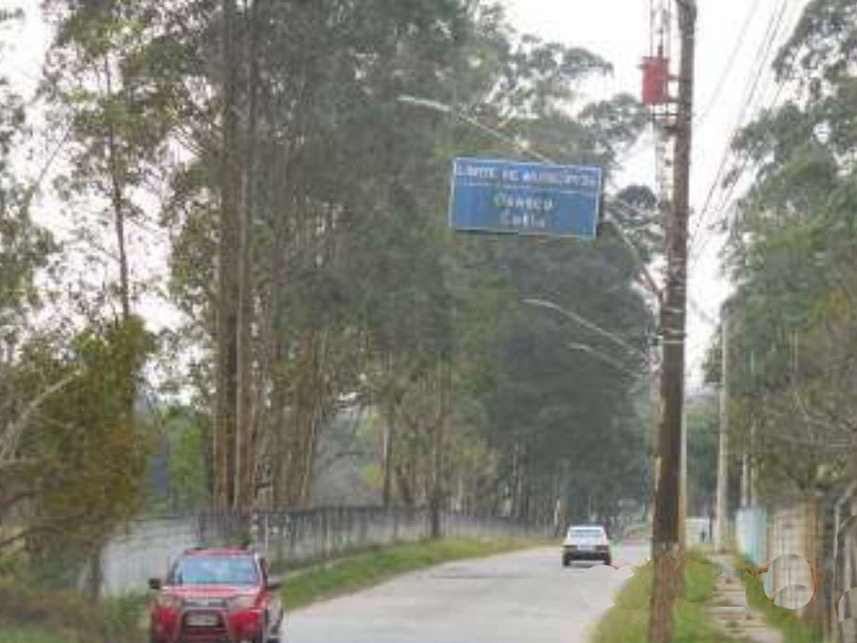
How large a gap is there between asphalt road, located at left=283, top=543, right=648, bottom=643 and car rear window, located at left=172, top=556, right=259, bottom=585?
3.11 meters

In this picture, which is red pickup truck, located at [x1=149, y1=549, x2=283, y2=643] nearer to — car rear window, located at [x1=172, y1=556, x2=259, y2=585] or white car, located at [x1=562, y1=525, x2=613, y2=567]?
car rear window, located at [x1=172, y1=556, x2=259, y2=585]

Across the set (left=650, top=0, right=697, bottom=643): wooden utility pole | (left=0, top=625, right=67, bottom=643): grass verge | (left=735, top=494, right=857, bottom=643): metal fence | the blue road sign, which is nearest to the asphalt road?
(left=735, top=494, right=857, bottom=643): metal fence

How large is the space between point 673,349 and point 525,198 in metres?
3.64

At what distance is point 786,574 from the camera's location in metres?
26.1

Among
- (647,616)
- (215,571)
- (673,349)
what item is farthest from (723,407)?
(673,349)

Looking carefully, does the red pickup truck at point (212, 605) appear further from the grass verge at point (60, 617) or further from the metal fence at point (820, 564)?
the metal fence at point (820, 564)

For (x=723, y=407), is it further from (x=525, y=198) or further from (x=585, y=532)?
(x=525, y=198)

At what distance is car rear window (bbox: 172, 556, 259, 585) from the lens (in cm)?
2700

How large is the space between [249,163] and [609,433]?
188 ft

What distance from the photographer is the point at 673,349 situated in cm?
2433

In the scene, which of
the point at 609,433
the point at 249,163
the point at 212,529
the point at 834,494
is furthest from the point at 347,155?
the point at 609,433

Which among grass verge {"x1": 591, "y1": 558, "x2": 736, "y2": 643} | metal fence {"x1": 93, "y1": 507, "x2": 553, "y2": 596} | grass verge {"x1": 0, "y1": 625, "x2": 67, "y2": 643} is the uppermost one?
metal fence {"x1": 93, "y1": 507, "x2": 553, "y2": 596}

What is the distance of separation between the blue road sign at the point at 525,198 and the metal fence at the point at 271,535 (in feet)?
31.9

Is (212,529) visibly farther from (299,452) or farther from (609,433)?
(609,433)
